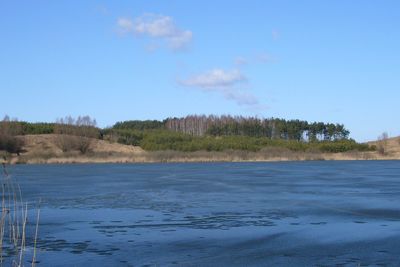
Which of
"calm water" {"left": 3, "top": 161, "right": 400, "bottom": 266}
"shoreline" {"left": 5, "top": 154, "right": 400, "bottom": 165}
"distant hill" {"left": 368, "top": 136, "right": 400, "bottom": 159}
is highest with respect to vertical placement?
"distant hill" {"left": 368, "top": 136, "right": 400, "bottom": 159}

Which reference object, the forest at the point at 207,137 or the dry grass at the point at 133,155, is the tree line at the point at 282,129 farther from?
the dry grass at the point at 133,155

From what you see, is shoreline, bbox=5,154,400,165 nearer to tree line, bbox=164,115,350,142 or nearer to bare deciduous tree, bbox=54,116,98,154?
bare deciduous tree, bbox=54,116,98,154

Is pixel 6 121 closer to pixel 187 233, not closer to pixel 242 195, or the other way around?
pixel 242 195

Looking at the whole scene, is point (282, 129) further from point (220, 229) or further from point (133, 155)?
point (220, 229)

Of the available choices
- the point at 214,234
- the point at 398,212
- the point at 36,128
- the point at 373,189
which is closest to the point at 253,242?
the point at 214,234

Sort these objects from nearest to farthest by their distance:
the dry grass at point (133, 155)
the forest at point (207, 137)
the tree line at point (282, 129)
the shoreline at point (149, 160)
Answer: the shoreline at point (149, 160)
the dry grass at point (133, 155)
the forest at point (207, 137)
the tree line at point (282, 129)

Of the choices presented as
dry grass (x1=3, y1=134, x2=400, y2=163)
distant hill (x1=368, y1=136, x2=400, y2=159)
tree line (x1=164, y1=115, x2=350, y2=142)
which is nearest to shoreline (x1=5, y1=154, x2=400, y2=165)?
dry grass (x1=3, y1=134, x2=400, y2=163)

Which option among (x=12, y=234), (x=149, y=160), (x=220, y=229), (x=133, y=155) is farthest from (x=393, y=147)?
(x=12, y=234)

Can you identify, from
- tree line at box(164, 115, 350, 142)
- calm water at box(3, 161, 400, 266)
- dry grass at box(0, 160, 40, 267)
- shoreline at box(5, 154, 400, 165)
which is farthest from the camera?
tree line at box(164, 115, 350, 142)

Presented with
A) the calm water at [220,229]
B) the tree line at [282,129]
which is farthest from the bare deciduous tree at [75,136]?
the calm water at [220,229]

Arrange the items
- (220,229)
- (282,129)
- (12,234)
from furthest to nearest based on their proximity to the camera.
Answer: (282,129)
(220,229)
(12,234)

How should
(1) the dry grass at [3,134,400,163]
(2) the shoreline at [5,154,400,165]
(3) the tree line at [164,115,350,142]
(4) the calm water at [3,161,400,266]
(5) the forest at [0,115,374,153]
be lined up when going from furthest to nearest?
1. (3) the tree line at [164,115,350,142]
2. (5) the forest at [0,115,374,153]
3. (1) the dry grass at [3,134,400,163]
4. (2) the shoreline at [5,154,400,165]
5. (4) the calm water at [3,161,400,266]

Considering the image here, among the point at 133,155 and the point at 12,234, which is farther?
the point at 133,155

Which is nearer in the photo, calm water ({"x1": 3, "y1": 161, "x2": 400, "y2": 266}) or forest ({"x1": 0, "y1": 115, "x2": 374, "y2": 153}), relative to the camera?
calm water ({"x1": 3, "y1": 161, "x2": 400, "y2": 266})
